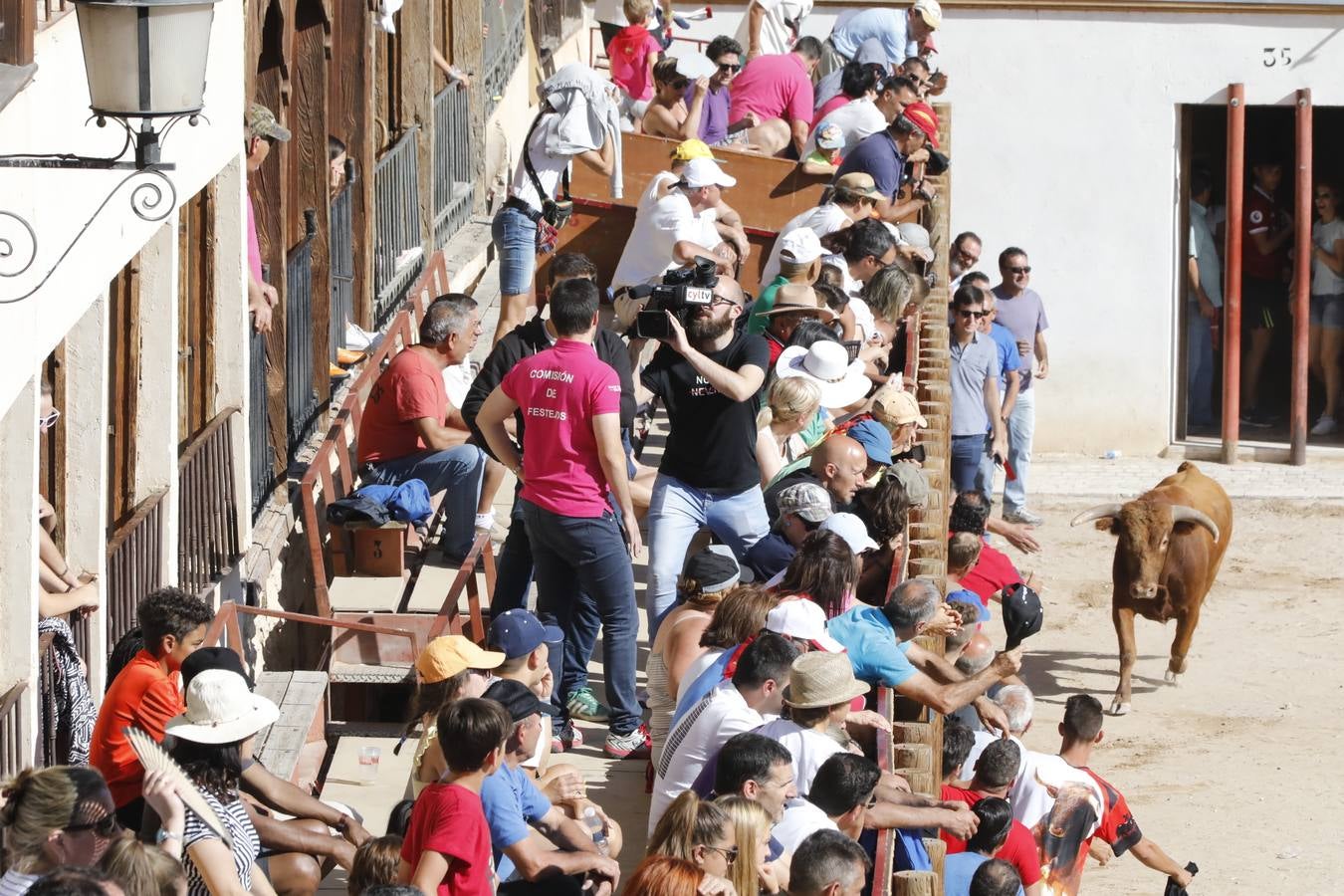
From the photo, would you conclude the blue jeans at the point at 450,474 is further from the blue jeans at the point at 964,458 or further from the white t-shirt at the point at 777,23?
the white t-shirt at the point at 777,23

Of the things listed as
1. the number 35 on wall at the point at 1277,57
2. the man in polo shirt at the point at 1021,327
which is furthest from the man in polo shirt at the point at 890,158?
the number 35 on wall at the point at 1277,57

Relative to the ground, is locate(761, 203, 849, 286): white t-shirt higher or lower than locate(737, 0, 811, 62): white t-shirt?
lower

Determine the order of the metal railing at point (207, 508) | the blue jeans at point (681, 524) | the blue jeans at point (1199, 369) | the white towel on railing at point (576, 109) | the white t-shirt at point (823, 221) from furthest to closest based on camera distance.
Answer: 1. the blue jeans at point (1199, 369)
2. the white t-shirt at point (823, 221)
3. the white towel on railing at point (576, 109)
4. the metal railing at point (207, 508)
5. the blue jeans at point (681, 524)

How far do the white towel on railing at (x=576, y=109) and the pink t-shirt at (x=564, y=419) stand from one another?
384 centimetres

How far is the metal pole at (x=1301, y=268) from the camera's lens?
20.9m

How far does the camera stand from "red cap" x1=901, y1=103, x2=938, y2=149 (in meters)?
15.1

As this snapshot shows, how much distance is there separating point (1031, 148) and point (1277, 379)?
3740 millimetres

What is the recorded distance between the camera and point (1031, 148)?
2198 centimetres

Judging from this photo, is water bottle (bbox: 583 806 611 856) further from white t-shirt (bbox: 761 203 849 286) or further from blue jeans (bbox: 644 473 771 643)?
white t-shirt (bbox: 761 203 849 286)

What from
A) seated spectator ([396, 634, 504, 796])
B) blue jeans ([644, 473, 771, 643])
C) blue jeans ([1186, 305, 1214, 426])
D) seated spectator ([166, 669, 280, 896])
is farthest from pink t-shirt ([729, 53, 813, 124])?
seated spectator ([166, 669, 280, 896])

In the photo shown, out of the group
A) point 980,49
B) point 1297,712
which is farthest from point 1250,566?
point 980,49

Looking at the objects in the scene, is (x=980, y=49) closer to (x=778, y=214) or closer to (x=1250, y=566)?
(x=1250, y=566)

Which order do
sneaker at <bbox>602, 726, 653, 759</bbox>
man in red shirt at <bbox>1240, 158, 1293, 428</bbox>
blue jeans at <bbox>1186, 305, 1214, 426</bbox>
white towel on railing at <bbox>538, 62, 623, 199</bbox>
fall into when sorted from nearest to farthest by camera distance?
sneaker at <bbox>602, 726, 653, 759</bbox>, white towel on railing at <bbox>538, 62, 623, 199</bbox>, man in red shirt at <bbox>1240, 158, 1293, 428</bbox>, blue jeans at <bbox>1186, 305, 1214, 426</bbox>

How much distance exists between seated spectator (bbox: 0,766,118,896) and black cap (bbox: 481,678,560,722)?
1.34 m
